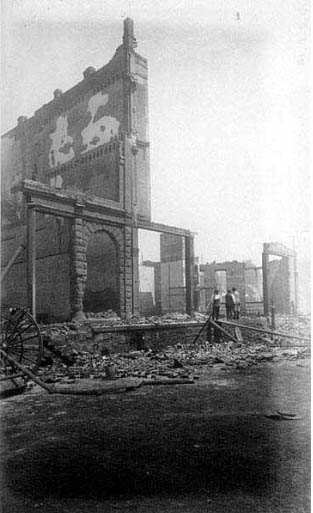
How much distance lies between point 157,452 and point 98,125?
1977 centimetres

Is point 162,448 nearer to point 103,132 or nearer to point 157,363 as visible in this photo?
point 157,363

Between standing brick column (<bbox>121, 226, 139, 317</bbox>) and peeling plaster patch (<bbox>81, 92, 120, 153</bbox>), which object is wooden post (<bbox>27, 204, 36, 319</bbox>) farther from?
peeling plaster patch (<bbox>81, 92, 120, 153</bbox>)

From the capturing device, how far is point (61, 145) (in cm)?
2378

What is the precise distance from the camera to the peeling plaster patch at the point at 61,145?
23156mm

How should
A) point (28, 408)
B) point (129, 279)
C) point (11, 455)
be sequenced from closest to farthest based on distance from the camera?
point (11, 455) → point (28, 408) → point (129, 279)

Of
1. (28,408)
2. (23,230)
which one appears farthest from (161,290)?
(28,408)

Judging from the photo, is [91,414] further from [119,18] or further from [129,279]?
[129,279]

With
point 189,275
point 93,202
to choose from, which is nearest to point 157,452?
point 93,202

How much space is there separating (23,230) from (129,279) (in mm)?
7805

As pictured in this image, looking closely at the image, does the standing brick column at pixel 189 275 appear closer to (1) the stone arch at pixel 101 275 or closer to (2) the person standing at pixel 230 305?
(2) the person standing at pixel 230 305

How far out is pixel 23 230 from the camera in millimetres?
21906

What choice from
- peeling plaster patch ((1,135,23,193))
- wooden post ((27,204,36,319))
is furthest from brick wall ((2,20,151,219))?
wooden post ((27,204,36,319))

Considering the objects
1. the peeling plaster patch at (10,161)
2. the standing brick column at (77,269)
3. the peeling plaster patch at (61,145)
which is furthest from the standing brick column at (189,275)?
the peeling plaster patch at (10,161)

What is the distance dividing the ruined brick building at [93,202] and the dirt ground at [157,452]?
8.97 metres
